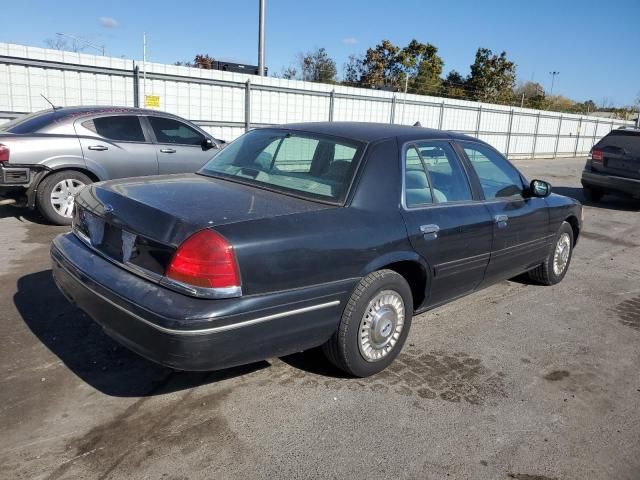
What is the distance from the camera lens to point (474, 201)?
432 centimetres

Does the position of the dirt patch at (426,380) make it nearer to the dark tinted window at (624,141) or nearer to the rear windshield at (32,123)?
the rear windshield at (32,123)

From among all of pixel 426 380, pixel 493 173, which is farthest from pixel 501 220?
pixel 426 380

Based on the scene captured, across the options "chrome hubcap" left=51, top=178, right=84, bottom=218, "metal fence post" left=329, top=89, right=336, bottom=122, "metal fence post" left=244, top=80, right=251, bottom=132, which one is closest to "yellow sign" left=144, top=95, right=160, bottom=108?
"metal fence post" left=244, top=80, right=251, bottom=132

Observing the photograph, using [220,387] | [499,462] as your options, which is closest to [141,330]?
[220,387]

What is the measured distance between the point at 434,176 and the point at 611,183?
9.43 metres

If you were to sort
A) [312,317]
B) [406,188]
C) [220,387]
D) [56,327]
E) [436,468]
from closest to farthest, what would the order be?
[436,468], [312,317], [220,387], [406,188], [56,327]

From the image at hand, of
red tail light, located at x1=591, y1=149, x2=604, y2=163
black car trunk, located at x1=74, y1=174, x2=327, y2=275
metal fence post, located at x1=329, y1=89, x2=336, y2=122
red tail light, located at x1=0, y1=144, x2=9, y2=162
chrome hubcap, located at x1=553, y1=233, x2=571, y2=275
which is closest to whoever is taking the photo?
black car trunk, located at x1=74, y1=174, x2=327, y2=275

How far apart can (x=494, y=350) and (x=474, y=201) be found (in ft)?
3.78

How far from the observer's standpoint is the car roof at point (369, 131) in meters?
3.85

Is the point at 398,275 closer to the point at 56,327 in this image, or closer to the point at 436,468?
the point at 436,468

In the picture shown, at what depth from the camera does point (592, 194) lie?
42.5 feet

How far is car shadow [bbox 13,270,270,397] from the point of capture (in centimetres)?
336

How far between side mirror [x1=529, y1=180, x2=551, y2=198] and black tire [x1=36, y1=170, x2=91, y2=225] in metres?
5.40

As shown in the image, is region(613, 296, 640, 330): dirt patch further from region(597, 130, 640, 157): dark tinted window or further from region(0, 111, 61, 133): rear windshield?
region(597, 130, 640, 157): dark tinted window
